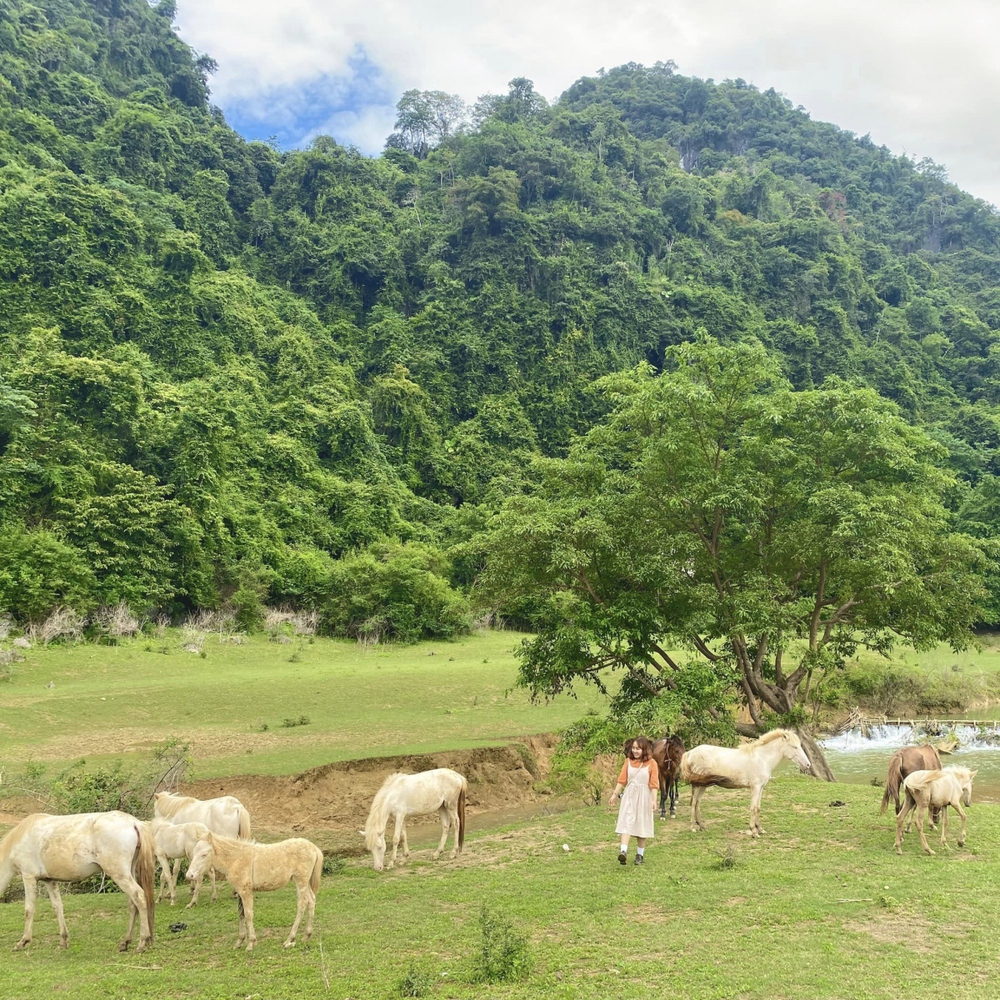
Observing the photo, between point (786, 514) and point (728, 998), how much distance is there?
39.5 feet

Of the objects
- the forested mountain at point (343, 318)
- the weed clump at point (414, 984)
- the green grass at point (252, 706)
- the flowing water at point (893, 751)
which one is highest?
the forested mountain at point (343, 318)

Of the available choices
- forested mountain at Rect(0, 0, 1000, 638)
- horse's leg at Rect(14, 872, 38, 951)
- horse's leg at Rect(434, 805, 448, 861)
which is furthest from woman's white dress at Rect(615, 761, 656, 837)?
forested mountain at Rect(0, 0, 1000, 638)

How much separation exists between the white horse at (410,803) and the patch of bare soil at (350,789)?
2255mm

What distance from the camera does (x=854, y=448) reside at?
1564 cm

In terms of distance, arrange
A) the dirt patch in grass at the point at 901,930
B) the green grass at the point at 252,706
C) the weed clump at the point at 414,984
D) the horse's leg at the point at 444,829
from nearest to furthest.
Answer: the weed clump at the point at 414,984, the dirt patch in grass at the point at 901,930, the horse's leg at the point at 444,829, the green grass at the point at 252,706

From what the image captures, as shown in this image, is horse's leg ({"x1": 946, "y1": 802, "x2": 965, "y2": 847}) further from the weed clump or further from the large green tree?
the weed clump

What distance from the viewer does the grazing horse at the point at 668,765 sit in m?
12.7

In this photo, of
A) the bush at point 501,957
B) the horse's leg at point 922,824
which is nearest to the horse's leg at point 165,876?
the bush at point 501,957

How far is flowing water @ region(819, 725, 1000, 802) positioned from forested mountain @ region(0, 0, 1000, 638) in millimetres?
8582

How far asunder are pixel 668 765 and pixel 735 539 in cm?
623

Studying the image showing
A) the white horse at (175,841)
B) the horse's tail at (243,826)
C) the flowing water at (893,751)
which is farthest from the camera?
the flowing water at (893,751)

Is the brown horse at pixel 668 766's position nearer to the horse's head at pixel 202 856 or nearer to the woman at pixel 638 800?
the woman at pixel 638 800

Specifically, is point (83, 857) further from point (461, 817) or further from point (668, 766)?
point (668, 766)

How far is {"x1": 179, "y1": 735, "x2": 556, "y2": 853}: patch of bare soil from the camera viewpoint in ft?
47.9
